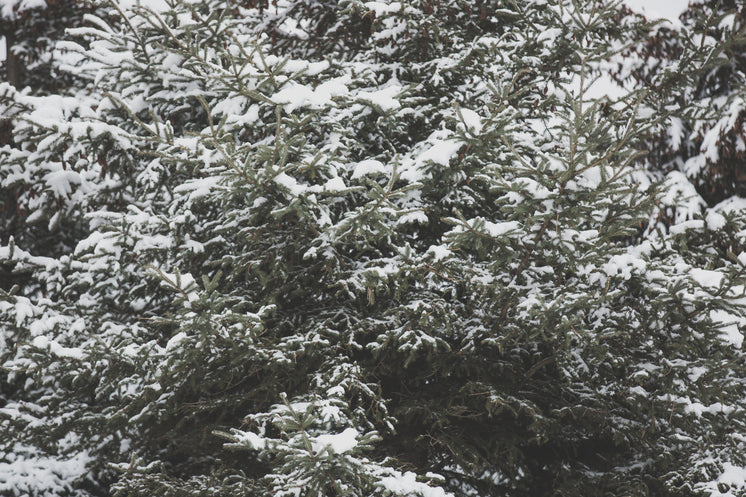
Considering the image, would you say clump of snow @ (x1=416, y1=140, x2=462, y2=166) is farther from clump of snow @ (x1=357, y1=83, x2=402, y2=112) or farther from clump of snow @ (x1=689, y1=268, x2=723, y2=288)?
clump of snow @ (x1=689, y1=268, x2=723, y2=288)

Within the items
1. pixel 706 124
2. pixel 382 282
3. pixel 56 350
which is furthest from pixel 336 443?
pixel 706 124

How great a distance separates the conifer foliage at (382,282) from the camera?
11.5ft

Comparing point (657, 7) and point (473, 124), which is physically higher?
point (657, 7)

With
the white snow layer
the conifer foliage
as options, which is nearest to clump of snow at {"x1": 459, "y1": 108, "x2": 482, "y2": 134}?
the conifer foliage

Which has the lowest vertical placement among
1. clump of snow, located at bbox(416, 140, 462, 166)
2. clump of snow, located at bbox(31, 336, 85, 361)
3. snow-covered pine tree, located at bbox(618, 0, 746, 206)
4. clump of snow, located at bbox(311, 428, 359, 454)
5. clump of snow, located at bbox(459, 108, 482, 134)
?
clump of snow, located at bbox(311, 428, 359, 454)

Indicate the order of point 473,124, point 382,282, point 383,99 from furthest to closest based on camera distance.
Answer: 1. point 383,99
2. point 382,282
3. point 473,124

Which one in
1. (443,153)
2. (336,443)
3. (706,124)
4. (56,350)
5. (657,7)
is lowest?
(336,443)

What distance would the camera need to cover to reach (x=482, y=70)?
551cm

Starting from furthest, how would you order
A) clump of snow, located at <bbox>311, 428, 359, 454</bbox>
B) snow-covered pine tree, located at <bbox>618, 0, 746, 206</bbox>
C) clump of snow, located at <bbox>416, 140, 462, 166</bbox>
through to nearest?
snow-covered pine tree, located at <bbox>618, 0, 746, 206</bbox>, clump of snow, located at <bbox>416, 140, 462, 166</bbox>, clump of snow, located at <bbox>311, 428, 359, 454</bbox>

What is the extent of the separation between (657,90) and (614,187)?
214cm

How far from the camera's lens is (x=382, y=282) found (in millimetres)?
4090

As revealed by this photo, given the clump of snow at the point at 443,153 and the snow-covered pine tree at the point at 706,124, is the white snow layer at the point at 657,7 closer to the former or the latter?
the snow-covered pine tree at the point at 706,124

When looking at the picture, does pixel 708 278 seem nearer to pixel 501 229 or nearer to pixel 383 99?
Result: pixel 501 229

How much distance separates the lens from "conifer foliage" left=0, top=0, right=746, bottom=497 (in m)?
3.51
